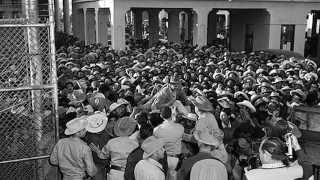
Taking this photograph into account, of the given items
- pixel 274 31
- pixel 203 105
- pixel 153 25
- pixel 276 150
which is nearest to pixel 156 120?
pixel 203 105

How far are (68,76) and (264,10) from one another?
16.4 meters

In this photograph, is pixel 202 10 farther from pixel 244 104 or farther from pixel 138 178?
pixel 138 178

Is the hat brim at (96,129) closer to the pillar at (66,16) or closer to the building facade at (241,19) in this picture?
the building facade at (241,19)

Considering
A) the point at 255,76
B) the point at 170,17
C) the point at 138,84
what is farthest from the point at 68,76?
the point at 170,17

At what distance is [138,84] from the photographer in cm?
1048

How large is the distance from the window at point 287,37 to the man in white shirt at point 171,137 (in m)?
19.9

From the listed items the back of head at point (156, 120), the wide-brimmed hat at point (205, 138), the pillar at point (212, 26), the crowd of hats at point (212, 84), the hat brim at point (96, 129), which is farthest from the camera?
the pillar at point (212, 26)

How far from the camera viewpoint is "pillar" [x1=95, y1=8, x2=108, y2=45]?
25.2m

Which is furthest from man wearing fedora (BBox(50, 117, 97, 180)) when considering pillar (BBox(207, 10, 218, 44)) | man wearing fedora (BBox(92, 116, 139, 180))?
pillar (BBox(207, 10, 218, 44))

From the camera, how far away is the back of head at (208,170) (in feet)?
13.8

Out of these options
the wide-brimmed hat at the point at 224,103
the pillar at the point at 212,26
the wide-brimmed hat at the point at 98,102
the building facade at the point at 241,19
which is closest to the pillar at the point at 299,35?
the building facade at the point at 241,19

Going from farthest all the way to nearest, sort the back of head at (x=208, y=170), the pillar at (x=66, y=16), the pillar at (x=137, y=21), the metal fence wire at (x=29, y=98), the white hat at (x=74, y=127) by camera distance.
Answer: the pillar at (x=66, y=16), the pillar at (x=137, y=21), the white hat at (x=74, y=127), the metal fence wire at (x=29, y=98), the back of head at (x=208, y=170)

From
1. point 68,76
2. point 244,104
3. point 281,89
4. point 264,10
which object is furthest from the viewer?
point 264,10

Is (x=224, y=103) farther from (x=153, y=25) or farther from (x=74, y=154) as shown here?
(x=153, y=25)
